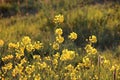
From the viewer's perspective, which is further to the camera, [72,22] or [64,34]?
[72,22]

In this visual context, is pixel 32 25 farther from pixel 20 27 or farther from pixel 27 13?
pixel 27 13

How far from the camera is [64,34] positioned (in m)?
6.60

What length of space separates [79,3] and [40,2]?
0.76m

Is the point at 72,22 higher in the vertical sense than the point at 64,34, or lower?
higher

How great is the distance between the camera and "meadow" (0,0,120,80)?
465 centimetres

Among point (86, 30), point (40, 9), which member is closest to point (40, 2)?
point (40, 9)

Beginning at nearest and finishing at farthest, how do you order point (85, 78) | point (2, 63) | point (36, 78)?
point (36, 78) → point (85, 78) → point (2, 63)

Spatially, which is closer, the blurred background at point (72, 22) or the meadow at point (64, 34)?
the meadow at point (64, 34)

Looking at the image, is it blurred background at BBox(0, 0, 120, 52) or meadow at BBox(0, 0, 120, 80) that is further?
blurred background at BBox(0, 0, 120, 52)

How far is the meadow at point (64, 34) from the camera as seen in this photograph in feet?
15.3

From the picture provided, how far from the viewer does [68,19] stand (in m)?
6.88

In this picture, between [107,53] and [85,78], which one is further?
[107,53]

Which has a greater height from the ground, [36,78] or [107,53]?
[36,78]

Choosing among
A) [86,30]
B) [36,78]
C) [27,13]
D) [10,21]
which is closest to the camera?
[36,78]
